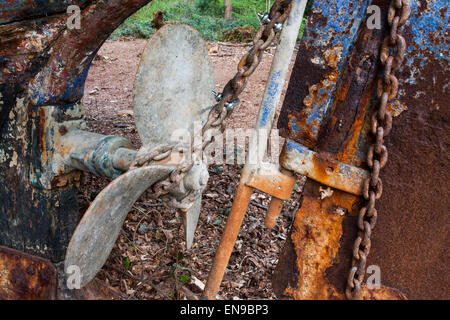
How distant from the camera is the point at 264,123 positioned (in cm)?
186

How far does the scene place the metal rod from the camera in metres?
1.78

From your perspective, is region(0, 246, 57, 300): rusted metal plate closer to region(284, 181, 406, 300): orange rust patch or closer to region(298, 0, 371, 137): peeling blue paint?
region(284, 181, 406, 300): orange rust patch

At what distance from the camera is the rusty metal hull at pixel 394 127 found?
162 centimetres

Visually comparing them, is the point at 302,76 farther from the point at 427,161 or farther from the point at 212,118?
the point at 427,161

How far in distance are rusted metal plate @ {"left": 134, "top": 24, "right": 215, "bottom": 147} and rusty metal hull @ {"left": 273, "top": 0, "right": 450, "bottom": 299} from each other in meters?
0.77

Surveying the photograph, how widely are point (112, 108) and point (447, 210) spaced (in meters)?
4.53

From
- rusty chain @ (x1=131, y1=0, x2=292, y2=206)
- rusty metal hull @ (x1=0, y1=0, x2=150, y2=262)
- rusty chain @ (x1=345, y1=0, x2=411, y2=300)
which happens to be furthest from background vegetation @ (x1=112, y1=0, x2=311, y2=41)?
rusty chain @ (x1=345, y1=0, x2=411, y2=300)

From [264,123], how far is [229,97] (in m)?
0.21

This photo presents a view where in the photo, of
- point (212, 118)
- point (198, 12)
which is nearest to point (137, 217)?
point (212, 118)

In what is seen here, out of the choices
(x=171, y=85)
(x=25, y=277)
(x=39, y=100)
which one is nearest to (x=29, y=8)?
(x=39, y=100)

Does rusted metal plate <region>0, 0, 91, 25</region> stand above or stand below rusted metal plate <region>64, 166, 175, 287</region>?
above

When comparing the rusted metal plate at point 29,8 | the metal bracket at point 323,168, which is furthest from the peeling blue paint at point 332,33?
the rusted metal plate at point 29,8

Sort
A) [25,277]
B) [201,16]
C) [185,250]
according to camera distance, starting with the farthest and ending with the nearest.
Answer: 1. [201,16]
2. [185,250]
3. [25,277]

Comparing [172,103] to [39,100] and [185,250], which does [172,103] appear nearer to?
[39,100]
